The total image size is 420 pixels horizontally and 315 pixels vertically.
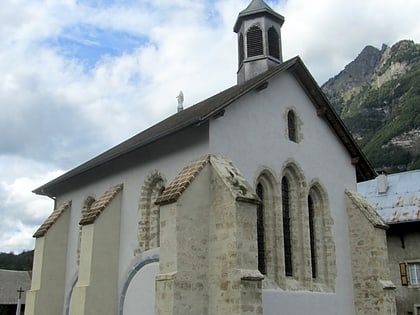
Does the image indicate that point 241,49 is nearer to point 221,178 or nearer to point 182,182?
point 221,178

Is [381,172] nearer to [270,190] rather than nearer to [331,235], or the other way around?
[331,235]

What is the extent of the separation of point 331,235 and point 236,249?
18.1ft

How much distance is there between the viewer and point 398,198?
26797 mm

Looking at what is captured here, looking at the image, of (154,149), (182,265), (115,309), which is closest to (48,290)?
(115,309)

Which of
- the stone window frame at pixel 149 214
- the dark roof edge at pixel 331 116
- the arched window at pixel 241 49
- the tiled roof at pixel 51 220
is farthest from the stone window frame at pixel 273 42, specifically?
the tiled roof at pixel 51 220

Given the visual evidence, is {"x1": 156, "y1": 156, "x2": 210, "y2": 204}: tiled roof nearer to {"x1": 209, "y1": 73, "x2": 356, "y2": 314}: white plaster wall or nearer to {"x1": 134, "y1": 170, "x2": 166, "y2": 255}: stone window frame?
{"x1": 209, "y1": 73, "x2": 356, "y2": 314}: white plaster wall

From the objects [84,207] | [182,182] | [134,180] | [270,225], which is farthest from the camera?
[84,207]

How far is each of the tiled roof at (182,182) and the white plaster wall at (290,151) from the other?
62 centimetres

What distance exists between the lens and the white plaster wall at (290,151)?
552 inches

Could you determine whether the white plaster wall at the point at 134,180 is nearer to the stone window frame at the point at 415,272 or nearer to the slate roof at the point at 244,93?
the slate roof at the point at 244,93

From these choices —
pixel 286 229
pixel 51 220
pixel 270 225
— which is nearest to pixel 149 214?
pixel 270 225

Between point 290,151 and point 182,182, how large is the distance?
14.4 ft

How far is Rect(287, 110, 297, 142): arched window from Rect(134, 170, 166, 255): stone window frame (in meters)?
4.24

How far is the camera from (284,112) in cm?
1603
